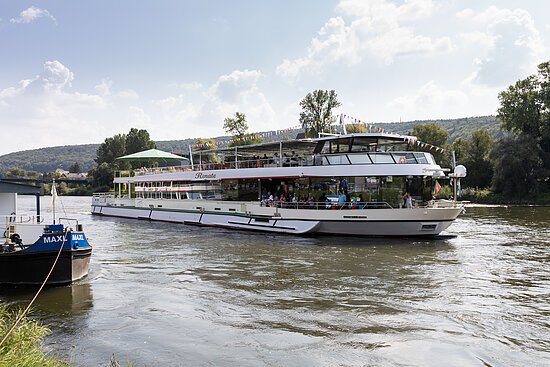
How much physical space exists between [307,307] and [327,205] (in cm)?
1373

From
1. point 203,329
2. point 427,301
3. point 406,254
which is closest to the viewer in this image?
point 203,329

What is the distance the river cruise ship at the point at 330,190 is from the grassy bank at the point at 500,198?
36232 mm

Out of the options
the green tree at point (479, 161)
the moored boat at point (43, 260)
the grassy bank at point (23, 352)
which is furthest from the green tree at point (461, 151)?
the grassy bank at point (23, 352)

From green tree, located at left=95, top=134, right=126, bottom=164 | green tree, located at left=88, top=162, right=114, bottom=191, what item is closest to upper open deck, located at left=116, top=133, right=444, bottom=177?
green tree, located at left=88, top=162, right=114, bottom=191

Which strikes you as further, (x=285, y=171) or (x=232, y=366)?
(x=285, y=171)

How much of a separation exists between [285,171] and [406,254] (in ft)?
33.6

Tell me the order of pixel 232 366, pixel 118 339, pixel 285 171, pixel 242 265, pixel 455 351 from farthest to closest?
pixel 285 171 → pixel 242 265 → pixel 118 339 → pixel 455 351 → pixel 232 366

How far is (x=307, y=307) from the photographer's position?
12.5 metres

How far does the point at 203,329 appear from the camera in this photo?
10805 mm

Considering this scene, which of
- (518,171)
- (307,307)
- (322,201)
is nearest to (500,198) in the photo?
(518,171)

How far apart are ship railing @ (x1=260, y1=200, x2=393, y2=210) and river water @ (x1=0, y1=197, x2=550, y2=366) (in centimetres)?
266

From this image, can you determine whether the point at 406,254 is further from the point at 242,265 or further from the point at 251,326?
the point at 251,326

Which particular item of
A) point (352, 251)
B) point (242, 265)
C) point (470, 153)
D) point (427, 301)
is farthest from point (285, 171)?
point (470, 153)

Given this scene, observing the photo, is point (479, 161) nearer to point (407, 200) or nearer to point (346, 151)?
point (346, 151)
